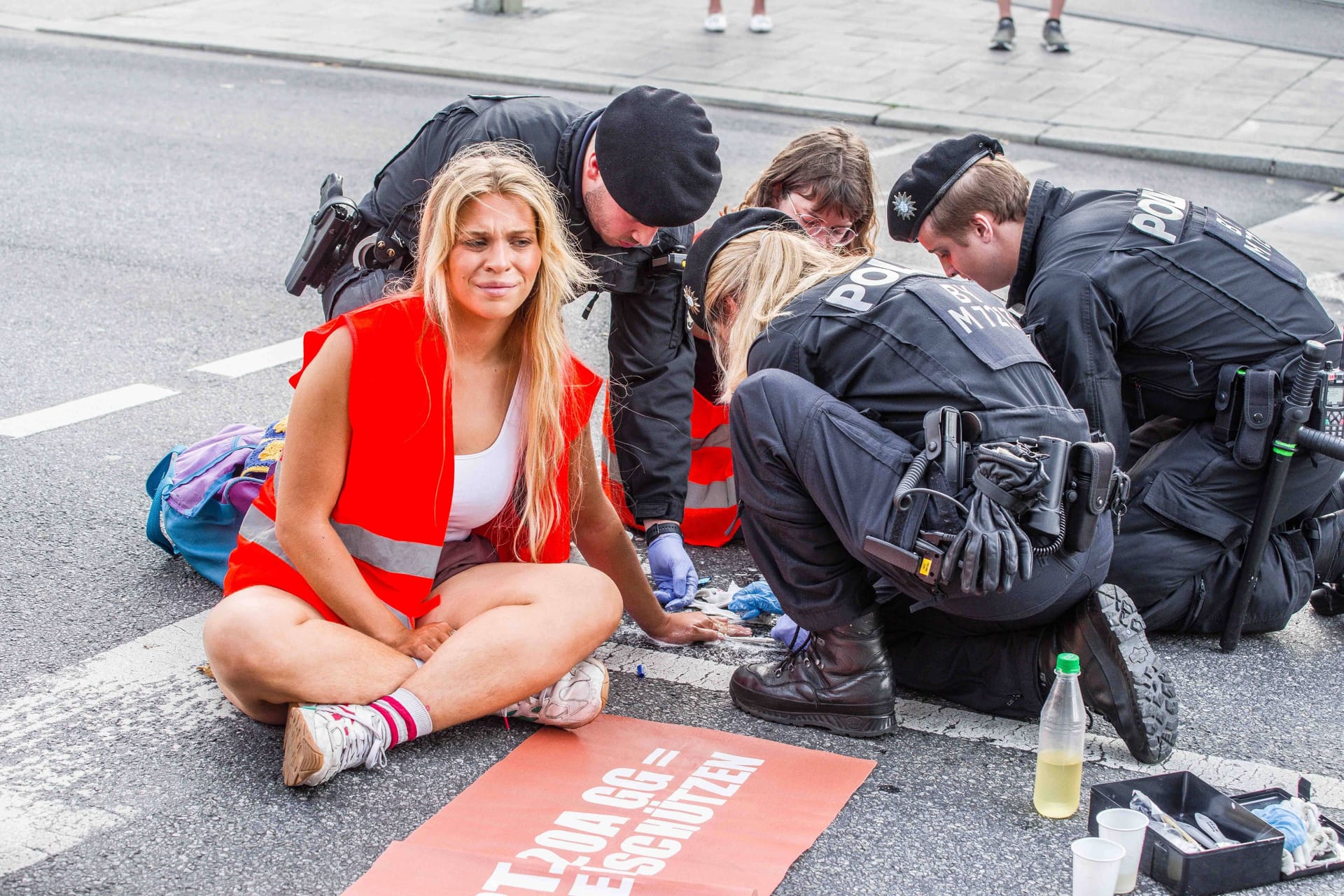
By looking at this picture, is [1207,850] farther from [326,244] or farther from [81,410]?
[81,410]

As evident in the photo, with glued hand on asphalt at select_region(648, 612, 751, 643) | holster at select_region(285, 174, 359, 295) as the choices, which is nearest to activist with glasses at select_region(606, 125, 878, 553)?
glued hand on asphalt at select_region(648, 612, 751, 643)

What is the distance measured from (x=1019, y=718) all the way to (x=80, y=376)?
3521 millimetres

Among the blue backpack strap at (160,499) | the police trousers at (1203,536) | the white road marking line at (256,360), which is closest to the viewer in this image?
the police trousers at (1203,536)

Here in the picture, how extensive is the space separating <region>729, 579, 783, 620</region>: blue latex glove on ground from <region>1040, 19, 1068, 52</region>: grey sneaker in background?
8.94 metres

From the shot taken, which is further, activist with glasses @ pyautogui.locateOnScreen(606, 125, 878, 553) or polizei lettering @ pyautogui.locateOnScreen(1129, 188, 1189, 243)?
activist with glasses @ pyautogui.locateOnScreen(606, 125, 878, 553)

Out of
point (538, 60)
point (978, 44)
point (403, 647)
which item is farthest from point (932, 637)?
point (978, 44)

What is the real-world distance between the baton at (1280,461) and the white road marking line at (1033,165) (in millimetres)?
5463

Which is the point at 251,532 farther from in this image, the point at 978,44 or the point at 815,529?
the point at 978,44

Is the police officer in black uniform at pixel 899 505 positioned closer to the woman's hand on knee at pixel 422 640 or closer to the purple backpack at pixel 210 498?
the woman's hand on knee at pixel 422 640

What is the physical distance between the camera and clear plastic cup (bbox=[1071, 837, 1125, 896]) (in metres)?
2.45

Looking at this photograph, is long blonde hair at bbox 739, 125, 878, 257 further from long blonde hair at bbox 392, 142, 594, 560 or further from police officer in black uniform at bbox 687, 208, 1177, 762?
long blonde hair at bbox 392, 142, 594, 560

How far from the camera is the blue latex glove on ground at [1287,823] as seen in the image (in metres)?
2.59

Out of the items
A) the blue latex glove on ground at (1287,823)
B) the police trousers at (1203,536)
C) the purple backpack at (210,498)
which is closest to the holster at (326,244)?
the purple backpack at (210,498)

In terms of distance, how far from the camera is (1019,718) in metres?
3.23
